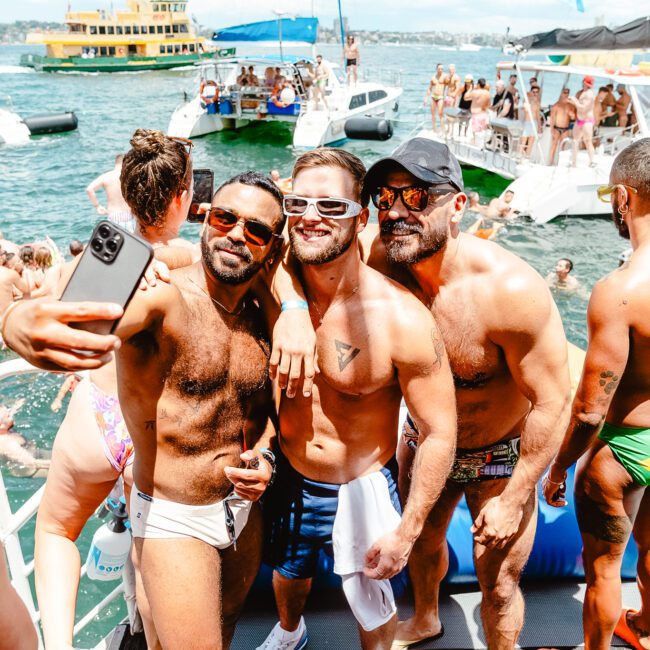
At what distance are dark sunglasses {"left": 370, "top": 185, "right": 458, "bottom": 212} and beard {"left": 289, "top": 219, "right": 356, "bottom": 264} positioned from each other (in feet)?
0.61

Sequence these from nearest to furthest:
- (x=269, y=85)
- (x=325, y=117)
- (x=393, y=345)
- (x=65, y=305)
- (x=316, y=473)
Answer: (x=65, y=305), (x=393, y=345), (x=316, y=473), (x=325, y=117), (x=269, y=85)

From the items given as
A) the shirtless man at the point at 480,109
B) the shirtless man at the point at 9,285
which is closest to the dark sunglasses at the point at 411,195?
the shirtless man at the point at 9,285

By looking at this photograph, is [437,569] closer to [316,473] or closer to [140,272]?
[316,473]

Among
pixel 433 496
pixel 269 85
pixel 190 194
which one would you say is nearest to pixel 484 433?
pixel 433 496

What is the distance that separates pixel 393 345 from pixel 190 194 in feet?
3.66

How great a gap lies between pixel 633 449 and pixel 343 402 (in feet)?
3.65

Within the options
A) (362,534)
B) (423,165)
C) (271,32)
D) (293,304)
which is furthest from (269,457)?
(271,32)

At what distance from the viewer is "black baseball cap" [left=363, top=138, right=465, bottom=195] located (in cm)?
213

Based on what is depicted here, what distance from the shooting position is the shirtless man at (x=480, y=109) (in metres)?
16.1

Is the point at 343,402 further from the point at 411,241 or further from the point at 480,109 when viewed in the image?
the point at 480,109

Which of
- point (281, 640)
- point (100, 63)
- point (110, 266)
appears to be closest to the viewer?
point (110, 266)

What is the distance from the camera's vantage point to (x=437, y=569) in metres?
2.72

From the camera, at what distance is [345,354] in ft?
7.16

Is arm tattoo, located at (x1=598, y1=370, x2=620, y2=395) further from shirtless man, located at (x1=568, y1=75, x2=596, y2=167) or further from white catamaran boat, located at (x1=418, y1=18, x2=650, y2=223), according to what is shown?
shirtless man, located at (x1=568, y1=75, x2=596, y2=167)
